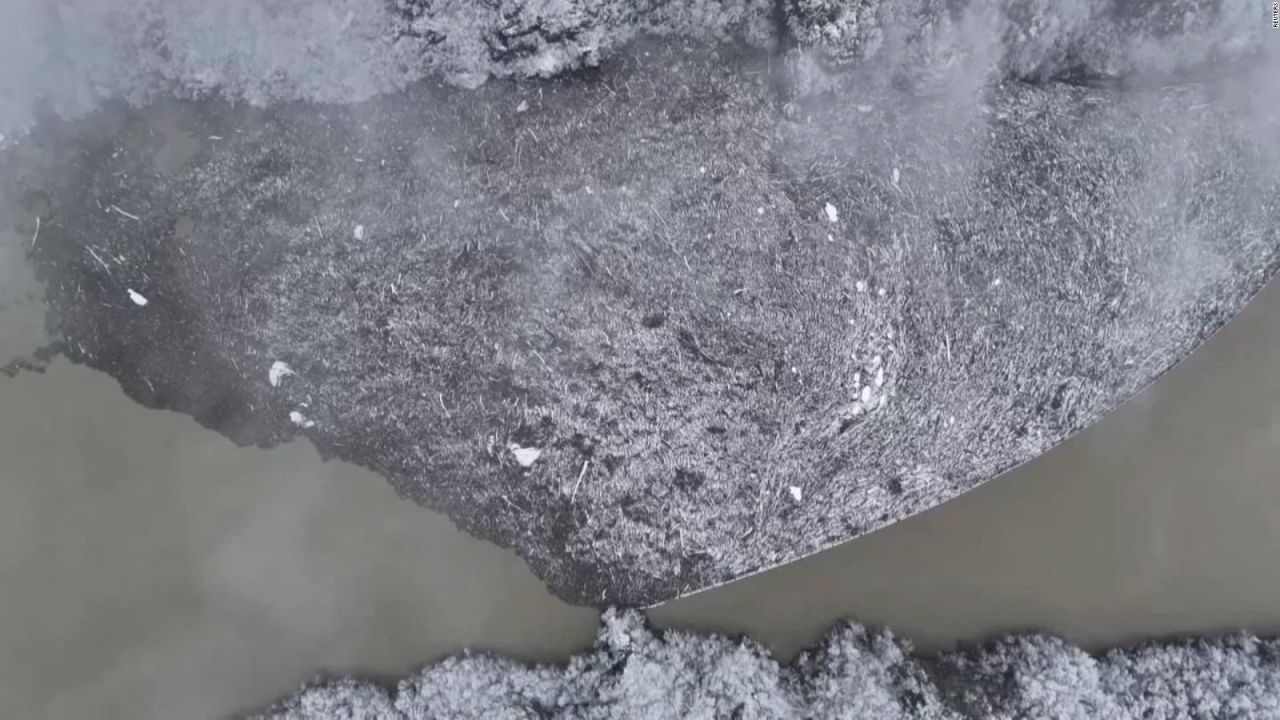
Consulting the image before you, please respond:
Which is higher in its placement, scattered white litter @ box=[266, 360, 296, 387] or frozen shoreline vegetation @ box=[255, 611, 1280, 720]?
scattered white litter @ box=[266, 360, 296, 387]

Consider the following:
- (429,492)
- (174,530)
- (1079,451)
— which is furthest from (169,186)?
(1079,451)

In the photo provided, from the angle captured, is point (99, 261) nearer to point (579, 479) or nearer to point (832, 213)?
point (579, 479)

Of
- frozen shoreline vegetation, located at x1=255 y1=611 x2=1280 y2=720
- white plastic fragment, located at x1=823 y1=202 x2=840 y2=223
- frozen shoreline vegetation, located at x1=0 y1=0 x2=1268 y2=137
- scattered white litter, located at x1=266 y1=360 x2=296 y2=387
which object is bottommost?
frozen shoreline vegetation, located at x1=255 y1=611 x2=1280 y2=720

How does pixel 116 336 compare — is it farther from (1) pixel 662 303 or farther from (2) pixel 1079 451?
(2) pixel 1079 451

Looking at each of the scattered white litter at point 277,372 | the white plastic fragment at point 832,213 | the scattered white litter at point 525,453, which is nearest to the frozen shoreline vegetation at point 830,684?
the scattered white litter at point 525,453

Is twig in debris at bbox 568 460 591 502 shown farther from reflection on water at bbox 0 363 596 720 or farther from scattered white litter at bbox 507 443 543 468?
reflection on water at bbox 0 363 596 720

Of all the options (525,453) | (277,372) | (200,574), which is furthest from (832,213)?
(200,574)

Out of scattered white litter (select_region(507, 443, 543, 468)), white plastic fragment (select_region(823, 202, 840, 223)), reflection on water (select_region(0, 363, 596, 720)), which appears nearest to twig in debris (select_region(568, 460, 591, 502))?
scattered white litter (select_region(507, 443, 543, 468))
